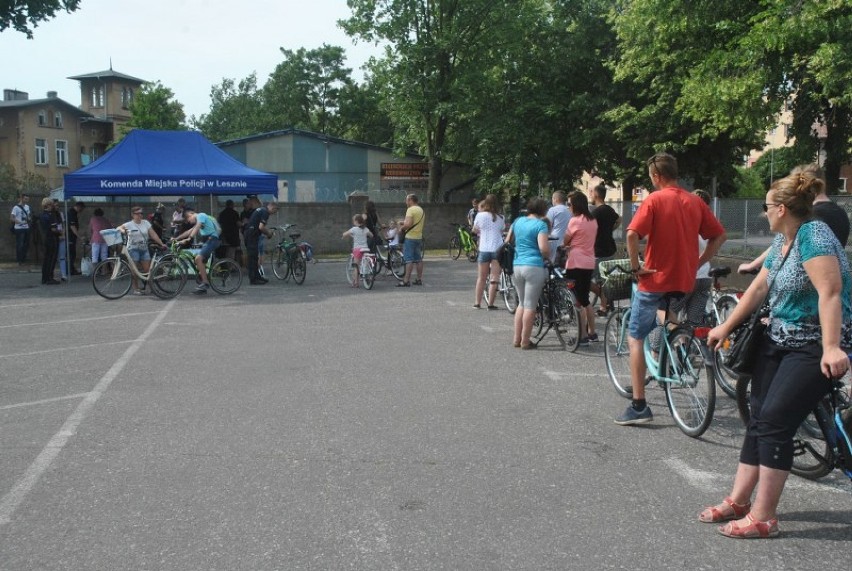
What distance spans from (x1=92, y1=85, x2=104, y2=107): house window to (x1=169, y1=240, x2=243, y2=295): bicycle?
286ft

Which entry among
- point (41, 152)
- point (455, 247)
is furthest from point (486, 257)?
point (41, 152)

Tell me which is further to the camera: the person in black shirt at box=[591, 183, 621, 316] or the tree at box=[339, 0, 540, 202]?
the tree at box=[339, 0, 540, 202]

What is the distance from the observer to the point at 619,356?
291 inches

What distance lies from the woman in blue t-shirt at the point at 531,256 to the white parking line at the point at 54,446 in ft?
13.8

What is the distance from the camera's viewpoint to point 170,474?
5148 millimetres

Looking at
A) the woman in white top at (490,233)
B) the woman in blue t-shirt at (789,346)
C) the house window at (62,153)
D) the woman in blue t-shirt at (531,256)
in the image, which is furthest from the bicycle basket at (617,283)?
the house window at (62,153)

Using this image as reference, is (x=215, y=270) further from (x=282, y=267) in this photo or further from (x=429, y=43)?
(x=429, y=43)

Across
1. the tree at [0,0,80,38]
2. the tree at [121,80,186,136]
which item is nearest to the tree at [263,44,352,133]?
the tree at [121,80,186,136]

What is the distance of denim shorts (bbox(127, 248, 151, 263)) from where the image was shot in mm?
15922

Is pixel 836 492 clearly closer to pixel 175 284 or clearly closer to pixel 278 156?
pixel 175 284

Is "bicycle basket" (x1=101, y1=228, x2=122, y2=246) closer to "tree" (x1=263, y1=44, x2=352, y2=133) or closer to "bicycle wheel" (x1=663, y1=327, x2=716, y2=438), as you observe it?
"bicycle wheel" (x1=663, y1=327, x2=716, y2=438)

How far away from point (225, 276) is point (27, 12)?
15.7m

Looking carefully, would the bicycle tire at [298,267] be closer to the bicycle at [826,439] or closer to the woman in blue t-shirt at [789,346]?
the bicycle at [826,439]

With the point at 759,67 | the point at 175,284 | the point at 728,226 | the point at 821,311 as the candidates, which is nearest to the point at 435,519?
the point at 821,311
